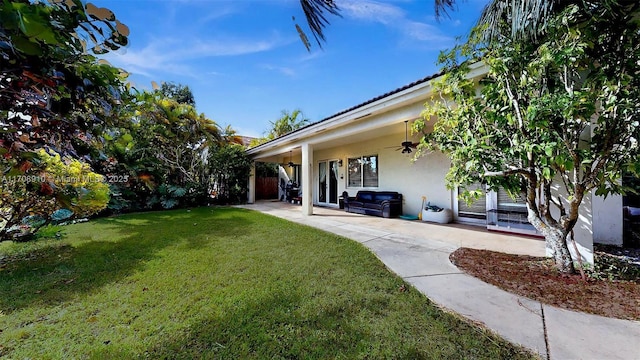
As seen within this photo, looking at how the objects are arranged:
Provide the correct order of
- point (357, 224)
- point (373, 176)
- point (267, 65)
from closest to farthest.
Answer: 1. point (267, 65)
2. point (357, 224)
3. point (373, 176)

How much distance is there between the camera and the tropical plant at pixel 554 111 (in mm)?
2773

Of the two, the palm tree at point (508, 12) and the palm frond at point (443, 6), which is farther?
the palm frond at point (443, 6)

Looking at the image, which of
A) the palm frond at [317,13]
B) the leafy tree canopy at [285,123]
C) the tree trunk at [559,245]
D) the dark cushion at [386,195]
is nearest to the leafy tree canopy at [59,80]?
the palm frond at [317,13]

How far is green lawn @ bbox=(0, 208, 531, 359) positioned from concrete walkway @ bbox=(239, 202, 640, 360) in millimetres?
246

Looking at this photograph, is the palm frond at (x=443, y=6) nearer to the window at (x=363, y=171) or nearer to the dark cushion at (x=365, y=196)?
the dark cushion at (x=365, y=196)

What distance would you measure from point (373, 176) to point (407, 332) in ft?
27.2

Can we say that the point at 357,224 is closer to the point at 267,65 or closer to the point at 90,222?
the point at 267,65

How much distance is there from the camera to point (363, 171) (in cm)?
1081

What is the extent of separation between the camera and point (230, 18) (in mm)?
3361

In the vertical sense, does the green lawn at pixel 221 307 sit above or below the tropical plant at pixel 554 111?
below

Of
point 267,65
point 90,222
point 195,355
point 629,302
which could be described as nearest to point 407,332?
point 195,355

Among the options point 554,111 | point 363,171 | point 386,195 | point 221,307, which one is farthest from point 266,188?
point 554,111

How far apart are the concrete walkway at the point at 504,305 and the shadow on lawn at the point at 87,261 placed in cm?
431

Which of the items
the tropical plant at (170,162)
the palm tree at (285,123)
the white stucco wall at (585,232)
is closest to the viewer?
the white stucco wall at (585,232)
